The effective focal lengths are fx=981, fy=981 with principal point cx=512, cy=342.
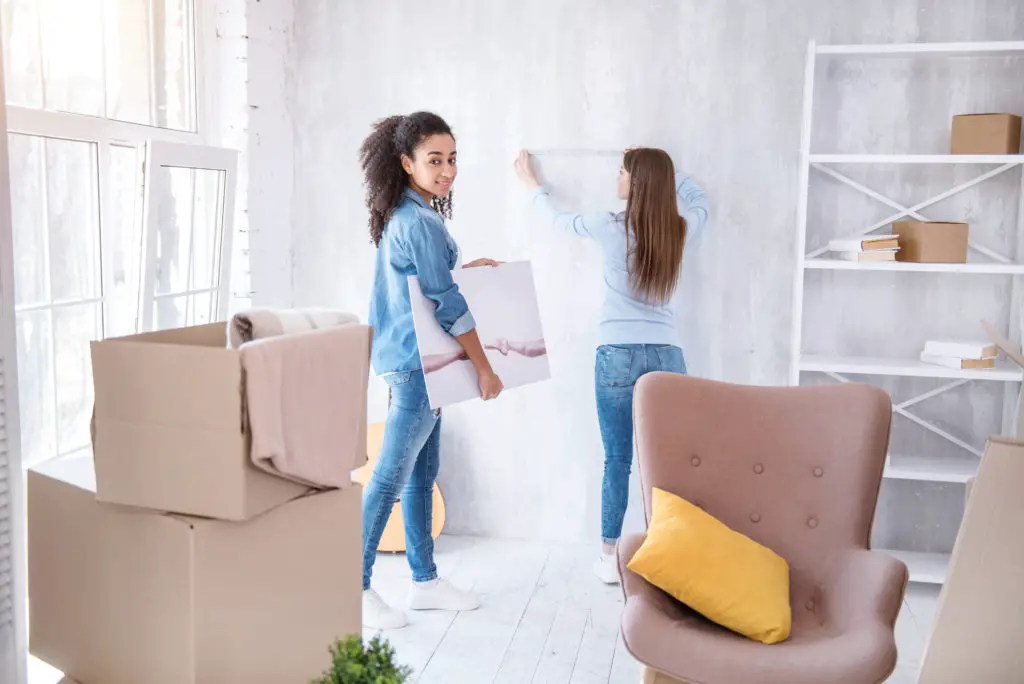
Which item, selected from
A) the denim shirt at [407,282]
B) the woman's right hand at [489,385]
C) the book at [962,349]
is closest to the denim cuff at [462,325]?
the denim shirt at [407,282]

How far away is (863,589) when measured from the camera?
2.31 m

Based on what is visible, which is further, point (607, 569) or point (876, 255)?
point (607, 569)

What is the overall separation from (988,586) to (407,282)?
168 centimetres

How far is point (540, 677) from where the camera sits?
2760mm

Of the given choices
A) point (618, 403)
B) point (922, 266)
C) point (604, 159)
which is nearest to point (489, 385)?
point (618, 403)

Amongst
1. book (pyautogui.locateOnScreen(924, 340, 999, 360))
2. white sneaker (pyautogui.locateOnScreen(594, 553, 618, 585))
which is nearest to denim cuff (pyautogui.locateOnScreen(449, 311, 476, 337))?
white sneaker (pyautogui.locateOnScreen(594, 553, 618, 585))

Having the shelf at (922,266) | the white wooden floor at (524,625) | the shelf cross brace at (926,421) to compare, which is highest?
the shelf at (922,266)

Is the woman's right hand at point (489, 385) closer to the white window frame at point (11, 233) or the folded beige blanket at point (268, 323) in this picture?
the folded beige blanket at point (268, 323)

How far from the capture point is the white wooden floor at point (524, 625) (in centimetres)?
279

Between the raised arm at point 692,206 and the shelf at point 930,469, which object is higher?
the raised arm at point 692,206

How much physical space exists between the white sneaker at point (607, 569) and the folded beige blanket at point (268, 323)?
67.4 inches

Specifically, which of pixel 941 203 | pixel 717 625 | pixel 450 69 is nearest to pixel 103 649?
pixel 717 625

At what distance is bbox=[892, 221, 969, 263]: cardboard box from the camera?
3.30 m

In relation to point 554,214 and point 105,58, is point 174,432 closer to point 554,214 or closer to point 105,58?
point 105,58
